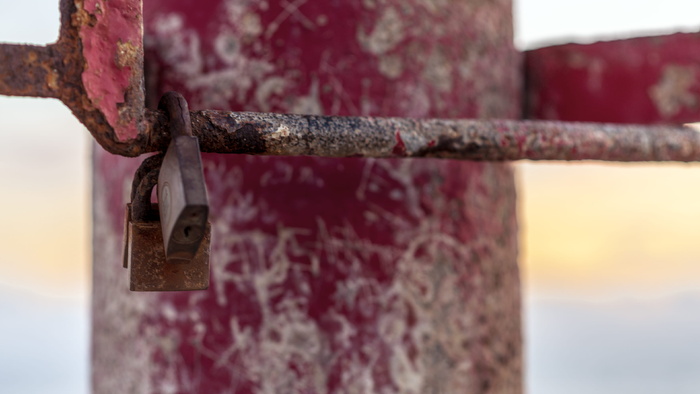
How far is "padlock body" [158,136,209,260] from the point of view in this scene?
708 mm

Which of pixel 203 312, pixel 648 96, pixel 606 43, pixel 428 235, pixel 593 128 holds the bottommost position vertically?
pixel 203 312

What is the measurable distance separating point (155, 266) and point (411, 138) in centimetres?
35

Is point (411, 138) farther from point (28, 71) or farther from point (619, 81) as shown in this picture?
point (619, 81)

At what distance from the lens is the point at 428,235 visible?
3.99 ft

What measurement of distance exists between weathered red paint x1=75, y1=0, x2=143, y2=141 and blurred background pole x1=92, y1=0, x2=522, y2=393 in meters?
0.30

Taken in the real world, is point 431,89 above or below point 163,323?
above

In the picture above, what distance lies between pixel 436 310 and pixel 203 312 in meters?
0.38

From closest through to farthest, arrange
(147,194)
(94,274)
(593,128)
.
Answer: (147,194), (593,128), (94,274)

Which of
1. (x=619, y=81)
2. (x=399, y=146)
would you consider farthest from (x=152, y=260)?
(x=619, y=81)

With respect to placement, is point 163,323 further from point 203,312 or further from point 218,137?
point 218,137

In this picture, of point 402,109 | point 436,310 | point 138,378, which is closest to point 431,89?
point 402,109

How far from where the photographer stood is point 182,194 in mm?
708

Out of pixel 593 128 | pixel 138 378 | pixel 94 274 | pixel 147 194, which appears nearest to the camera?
pixel 147 194

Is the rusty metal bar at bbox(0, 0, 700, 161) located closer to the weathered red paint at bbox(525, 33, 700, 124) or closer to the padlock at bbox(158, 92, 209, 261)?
the padlock at bbox(158, 92, 209, 261)
